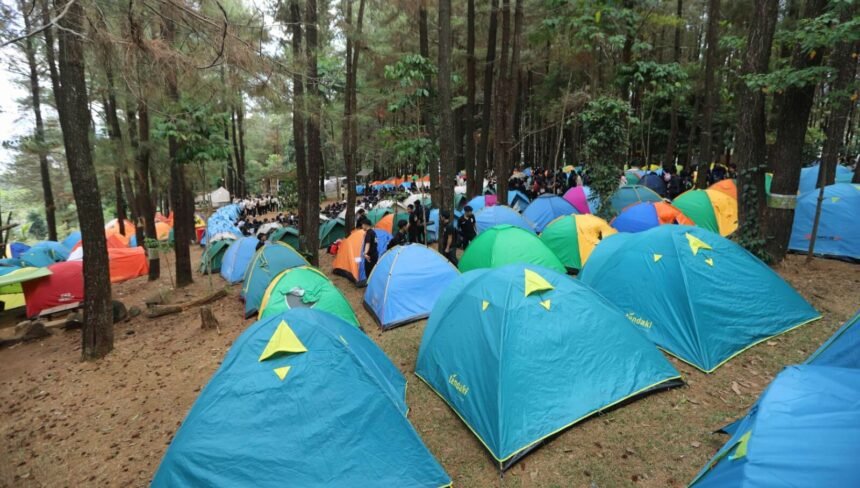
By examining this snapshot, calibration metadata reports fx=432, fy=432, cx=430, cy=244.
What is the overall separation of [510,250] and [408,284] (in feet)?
6.56

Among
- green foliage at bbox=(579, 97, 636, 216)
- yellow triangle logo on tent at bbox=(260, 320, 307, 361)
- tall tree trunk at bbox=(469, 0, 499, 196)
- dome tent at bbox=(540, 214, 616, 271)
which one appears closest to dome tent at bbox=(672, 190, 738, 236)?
green foliage at bbox=(579, 97, 636, 216)

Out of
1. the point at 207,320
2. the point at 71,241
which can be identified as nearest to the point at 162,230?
the point at 71,241

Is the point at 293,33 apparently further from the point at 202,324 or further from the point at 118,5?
the point at 202,324

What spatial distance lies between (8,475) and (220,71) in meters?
4.77

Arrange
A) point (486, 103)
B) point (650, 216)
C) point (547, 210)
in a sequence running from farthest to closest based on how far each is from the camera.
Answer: point (486, 103) → point (547, 210) → point (650, 216)

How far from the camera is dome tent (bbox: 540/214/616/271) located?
8.73 metres

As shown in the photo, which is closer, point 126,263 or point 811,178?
point 811,178

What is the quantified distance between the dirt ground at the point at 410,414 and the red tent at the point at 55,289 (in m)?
3.02

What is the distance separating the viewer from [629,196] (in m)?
12.1

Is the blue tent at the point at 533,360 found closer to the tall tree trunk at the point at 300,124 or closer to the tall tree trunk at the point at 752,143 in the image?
the tall tree trunk at the point at 300,124

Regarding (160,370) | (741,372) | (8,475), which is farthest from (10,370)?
(741,372)

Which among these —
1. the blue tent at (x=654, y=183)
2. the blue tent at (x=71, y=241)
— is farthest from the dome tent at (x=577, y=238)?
the blue tent at (x=71, y=241)

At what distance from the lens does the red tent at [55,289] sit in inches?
401

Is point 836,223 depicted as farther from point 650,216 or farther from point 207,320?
point 207,320
